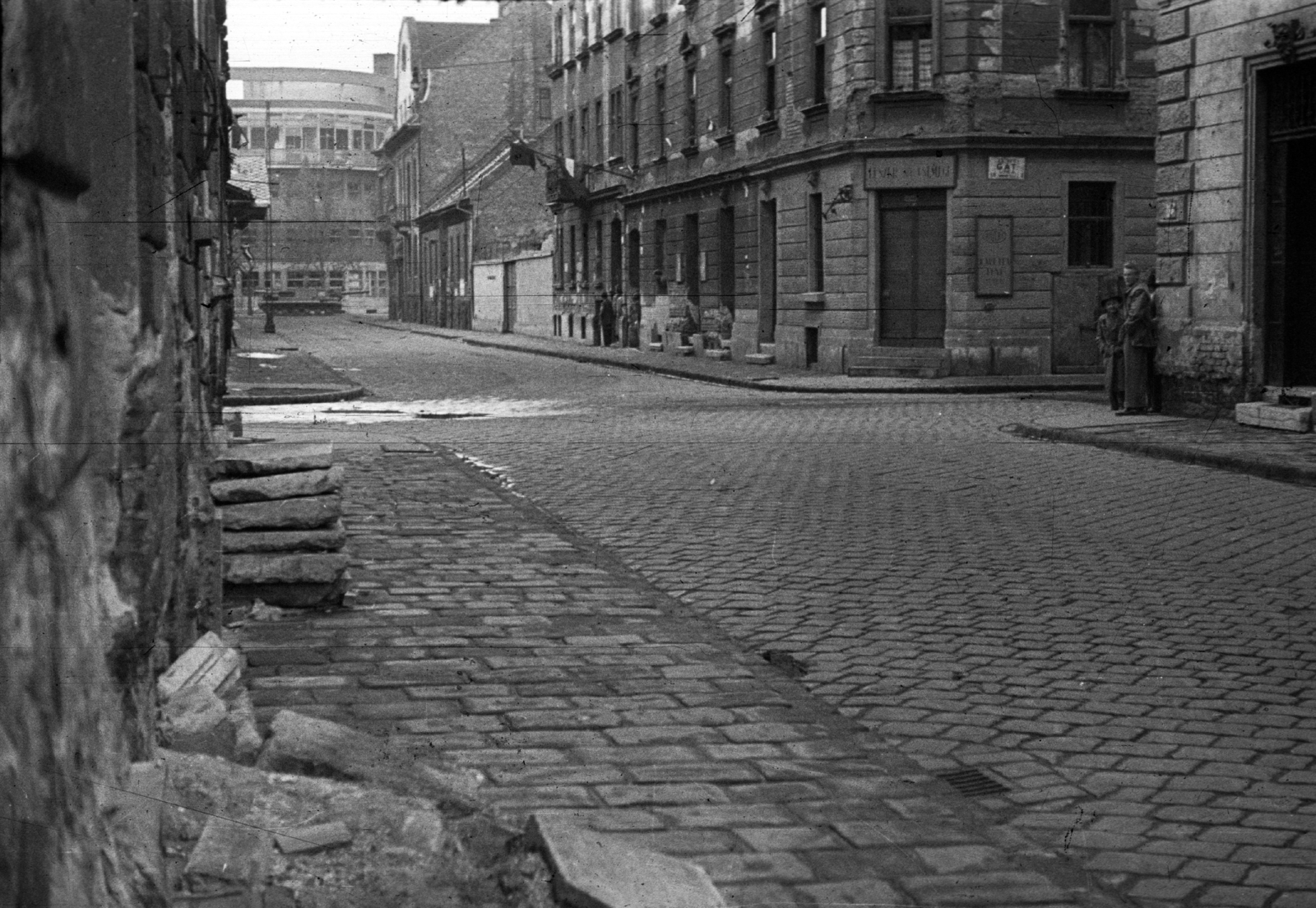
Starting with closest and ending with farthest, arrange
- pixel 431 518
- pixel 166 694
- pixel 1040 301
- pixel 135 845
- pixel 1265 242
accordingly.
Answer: pixel 135 845 < pixel 166 694 < pixel 431 518 < pixel 1265 242 < pixel 1040 301

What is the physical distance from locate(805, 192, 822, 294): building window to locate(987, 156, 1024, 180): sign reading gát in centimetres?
366

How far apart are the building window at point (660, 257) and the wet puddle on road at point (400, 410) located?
17.9 meters

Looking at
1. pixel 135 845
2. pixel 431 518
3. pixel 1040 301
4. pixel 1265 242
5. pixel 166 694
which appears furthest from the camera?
pixel 1040 301

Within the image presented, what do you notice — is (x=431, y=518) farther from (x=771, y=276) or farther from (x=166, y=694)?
(x=771, y=276)

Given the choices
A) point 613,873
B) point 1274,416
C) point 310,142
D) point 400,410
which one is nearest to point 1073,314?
point 1274,416

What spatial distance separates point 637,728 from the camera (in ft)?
17.7

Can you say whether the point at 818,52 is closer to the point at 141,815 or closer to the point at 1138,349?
the point at 1138,349

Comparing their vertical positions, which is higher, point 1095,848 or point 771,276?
point 771,276

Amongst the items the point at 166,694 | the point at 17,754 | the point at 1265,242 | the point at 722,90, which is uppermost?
the point at 722,90

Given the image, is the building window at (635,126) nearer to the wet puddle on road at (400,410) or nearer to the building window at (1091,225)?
the building window at (1091,225)

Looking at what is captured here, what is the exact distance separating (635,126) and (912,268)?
53.7ft

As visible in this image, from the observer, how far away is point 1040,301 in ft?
92.8

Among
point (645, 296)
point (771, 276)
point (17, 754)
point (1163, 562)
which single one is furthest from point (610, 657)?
point (645, 296)

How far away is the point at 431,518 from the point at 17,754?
8855 mm
